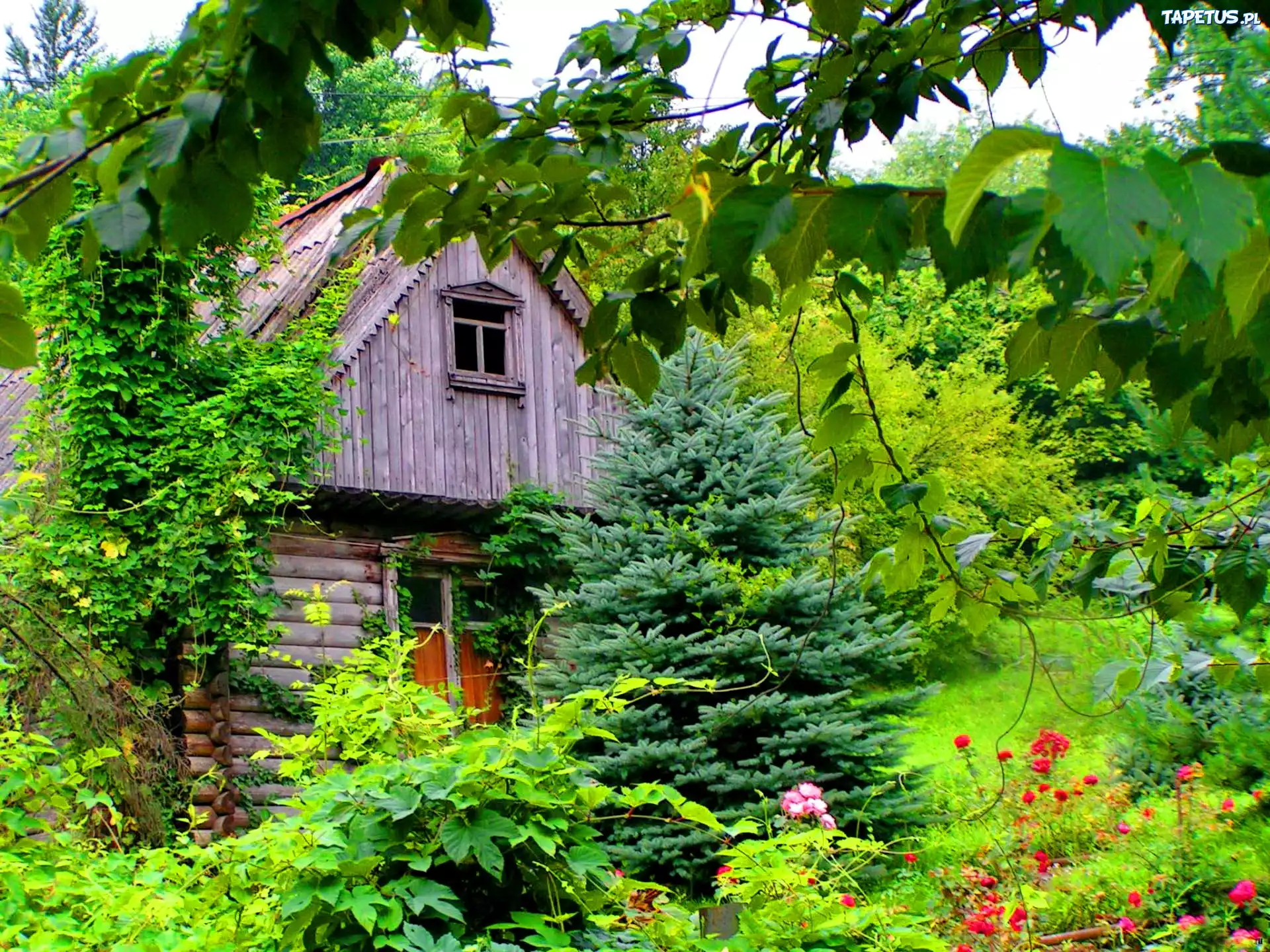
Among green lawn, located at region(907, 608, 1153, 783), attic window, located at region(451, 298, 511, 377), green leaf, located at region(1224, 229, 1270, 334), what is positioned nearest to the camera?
green leaf, located at region(1224, 229, 1270, 334)

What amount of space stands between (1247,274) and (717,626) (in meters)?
8.21

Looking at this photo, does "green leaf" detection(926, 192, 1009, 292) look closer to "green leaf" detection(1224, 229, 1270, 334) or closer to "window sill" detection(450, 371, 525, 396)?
"green leaf" detection(1224, 229, 1270, 334)

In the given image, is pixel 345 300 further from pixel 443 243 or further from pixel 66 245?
pixel 443 243

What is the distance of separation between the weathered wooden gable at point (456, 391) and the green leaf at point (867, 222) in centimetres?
899

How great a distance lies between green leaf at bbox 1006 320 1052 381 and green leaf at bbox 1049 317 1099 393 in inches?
1.7

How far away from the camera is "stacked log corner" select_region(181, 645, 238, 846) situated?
933 cm

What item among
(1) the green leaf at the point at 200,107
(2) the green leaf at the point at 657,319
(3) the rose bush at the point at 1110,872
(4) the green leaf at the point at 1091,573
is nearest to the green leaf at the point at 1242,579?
(4) the green leaf at the point at 1091,573

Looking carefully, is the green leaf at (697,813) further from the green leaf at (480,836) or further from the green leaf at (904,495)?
the green leaf at (904,495)

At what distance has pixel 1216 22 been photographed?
6.21 feet

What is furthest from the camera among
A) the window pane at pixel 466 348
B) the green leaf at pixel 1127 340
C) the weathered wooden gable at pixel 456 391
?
the window pane at pixel 466 348

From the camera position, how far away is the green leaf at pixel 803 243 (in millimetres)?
1542

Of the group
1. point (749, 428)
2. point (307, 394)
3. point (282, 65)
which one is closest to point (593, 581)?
point (749, 428)

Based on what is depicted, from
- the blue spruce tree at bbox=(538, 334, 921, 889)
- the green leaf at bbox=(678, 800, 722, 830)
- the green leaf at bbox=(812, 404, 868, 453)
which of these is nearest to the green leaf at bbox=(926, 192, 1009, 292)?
the green leaf at bbox=(812, 404, 868, 453)

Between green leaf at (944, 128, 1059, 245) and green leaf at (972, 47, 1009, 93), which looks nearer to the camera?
green leaf at (944, 128, 1059, 245)
